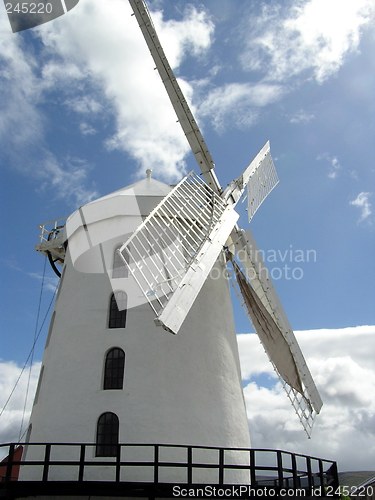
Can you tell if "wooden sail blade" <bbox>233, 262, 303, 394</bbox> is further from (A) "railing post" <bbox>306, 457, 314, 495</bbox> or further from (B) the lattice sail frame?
(A) "railing post" <bbox>306, 457, 314, 495</bbox>

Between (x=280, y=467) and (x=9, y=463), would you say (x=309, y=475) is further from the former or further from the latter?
(x=9, y=463)

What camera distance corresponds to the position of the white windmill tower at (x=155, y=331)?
1114 cm

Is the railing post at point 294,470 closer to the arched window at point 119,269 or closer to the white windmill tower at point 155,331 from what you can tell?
the white windmill tower at point 155,331

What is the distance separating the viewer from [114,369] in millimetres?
12023

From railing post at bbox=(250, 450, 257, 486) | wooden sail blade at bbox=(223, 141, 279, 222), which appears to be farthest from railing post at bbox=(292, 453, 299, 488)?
wooden sail blade at bbox=(223, 141, 279, 222)

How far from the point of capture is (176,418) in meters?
11.4

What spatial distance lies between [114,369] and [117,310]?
5.15 ft

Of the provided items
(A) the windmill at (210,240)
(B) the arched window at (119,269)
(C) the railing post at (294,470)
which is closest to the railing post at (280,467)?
(C) the railing post at (294,470)

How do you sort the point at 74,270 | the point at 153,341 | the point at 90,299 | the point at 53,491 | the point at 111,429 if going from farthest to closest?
the point at 74,270
the point at 90,299
the point at 153,341
the point at 111,429
the point at 53,491

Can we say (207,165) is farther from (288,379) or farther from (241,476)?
(241,476)

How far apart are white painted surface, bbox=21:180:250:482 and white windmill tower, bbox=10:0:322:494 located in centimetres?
3

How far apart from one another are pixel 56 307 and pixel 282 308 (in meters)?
6.33

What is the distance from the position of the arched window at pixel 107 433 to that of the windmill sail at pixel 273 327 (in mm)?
4928

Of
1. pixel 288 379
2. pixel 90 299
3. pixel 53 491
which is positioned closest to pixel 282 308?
pixel 288 379
